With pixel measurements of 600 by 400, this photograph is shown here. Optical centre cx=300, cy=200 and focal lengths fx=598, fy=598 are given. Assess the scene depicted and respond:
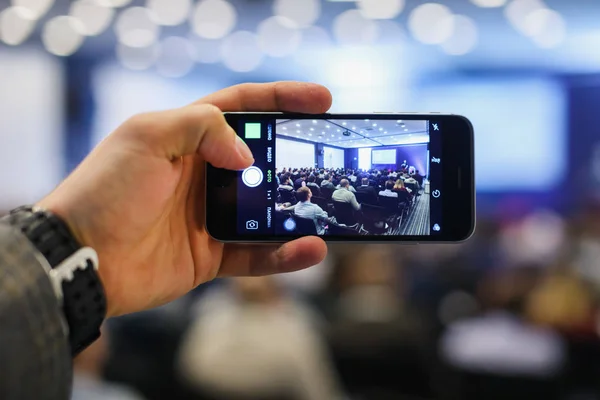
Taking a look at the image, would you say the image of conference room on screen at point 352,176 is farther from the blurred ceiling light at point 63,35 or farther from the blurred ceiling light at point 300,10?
the blurred ceiling light at point 63,35

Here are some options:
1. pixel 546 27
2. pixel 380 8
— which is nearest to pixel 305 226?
pixel 380 8

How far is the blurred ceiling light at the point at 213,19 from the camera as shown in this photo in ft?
10.1

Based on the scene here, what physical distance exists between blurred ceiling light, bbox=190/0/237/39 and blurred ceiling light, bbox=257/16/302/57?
172 millimetres

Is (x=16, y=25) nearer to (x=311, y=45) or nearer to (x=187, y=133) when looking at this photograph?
(x=311, y=45)

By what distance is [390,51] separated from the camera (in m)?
3.35

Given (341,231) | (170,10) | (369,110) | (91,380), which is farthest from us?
(170,10)

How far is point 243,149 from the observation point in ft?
2.72

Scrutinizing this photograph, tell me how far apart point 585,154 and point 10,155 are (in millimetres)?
3259

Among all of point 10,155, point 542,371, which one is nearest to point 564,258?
point 542,371

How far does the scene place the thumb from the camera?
0.75 meters

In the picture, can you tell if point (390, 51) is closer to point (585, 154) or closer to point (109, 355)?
point (585, 154)

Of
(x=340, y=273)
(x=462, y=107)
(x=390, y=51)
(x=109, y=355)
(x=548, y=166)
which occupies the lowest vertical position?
(x=109, y=355)

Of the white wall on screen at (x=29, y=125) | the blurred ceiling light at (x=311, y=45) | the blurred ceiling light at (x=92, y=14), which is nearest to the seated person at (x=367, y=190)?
the blurred ceiling light at (x=311, y=45)

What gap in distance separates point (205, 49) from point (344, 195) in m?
2.70
